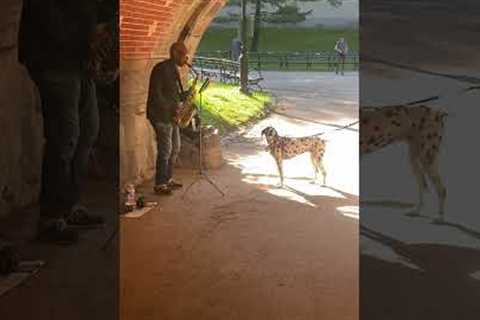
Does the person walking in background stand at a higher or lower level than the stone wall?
higher

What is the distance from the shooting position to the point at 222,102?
282cm

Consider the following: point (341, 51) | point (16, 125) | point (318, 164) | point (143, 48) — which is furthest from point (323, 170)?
point (16, 125)

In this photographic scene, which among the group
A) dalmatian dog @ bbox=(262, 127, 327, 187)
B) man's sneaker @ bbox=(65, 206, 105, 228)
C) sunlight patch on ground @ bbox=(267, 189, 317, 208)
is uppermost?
dalmatian dog @ bbox=(262, 127, 327, 187)

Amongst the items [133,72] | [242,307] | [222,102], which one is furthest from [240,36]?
[242,307]

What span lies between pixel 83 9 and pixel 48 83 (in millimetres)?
305

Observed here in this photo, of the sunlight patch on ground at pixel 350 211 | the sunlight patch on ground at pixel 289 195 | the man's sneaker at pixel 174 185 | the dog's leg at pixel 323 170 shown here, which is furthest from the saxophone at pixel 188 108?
the sunlight patch on ground at pixel 350 211

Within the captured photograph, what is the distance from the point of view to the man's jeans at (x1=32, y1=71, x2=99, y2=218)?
Result: 2.60 metres

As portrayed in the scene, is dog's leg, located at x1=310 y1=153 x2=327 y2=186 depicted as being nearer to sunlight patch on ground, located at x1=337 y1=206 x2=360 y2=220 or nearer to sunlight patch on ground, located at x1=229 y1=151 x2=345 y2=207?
sunlight patch on ground, located at x1=229 y1=151 x2=345 y2=207

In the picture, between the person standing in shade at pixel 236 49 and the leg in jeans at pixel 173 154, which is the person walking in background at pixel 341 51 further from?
the leg in jeans at pixel 173 154

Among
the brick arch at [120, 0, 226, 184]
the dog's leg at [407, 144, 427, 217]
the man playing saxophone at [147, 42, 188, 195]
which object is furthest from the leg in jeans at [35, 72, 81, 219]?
the dog's leg at [407, 144, 427, 217]

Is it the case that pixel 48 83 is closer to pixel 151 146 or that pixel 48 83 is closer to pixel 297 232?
pixel 151 146

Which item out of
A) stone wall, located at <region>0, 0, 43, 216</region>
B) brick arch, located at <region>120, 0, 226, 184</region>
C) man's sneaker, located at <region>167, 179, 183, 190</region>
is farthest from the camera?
man's sneaker, located at <region>167, 179, 183, 190</region>

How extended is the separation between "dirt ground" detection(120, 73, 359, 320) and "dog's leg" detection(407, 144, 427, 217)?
21 cm

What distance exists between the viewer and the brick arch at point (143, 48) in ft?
9.01
